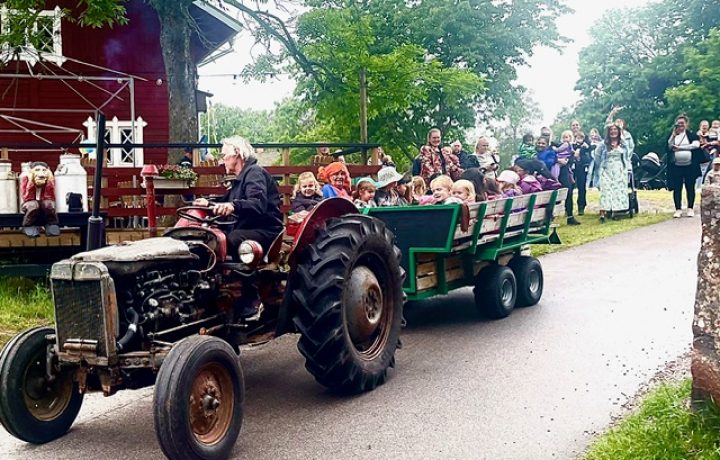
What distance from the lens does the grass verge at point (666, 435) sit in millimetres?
4082

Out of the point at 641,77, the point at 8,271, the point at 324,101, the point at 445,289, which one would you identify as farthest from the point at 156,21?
the point at 641,77

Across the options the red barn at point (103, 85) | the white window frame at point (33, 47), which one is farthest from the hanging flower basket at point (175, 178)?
the red barn at point (103, 85)

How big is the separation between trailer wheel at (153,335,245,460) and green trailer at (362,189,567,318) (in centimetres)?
305

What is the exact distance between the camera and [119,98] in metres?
18.3

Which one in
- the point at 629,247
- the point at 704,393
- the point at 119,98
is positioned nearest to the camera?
the point at 704,393

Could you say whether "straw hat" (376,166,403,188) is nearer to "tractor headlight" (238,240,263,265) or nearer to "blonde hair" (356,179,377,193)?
"blonde hair" (356,179,377,193)

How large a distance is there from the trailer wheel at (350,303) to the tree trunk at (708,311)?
2.33 m

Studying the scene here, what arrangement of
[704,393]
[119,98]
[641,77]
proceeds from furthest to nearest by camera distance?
[641,77] → [119,98] → [704,393]

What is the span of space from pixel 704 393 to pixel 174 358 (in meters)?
2.83

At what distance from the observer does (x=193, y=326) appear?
518cm

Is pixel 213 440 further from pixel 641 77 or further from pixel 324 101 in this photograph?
pixel 641 77

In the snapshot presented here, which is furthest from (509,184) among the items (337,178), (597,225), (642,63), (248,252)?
(642,63)

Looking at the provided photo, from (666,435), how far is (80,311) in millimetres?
3314

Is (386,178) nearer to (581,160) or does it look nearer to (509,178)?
(509,178)
